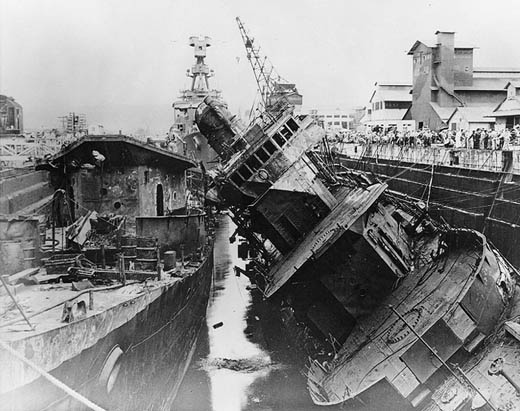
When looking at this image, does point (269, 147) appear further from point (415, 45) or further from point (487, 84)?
point (487, 84)

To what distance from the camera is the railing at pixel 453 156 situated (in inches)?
757

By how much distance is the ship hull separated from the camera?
9.02m

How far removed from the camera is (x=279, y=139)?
1686 cm

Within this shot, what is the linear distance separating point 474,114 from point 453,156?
1844 cm

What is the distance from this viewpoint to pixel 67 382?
9.63 m

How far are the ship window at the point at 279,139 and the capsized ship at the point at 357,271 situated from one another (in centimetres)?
5

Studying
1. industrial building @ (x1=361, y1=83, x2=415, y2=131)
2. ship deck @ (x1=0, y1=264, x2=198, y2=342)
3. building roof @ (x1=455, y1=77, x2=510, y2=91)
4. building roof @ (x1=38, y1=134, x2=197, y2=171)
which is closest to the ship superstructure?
industrial building @ (x1=361, y1=83, x2=415, y2=131)

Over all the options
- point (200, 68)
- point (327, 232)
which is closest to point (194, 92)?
point (200, 68)

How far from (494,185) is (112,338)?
14407 mm

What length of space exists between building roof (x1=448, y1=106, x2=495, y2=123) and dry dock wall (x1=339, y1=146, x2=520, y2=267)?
12.7 meters

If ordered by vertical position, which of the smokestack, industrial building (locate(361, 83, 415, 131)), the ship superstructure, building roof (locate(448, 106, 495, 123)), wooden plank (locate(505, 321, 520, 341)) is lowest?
wooden plank (locate(505, 321, 520, 341))

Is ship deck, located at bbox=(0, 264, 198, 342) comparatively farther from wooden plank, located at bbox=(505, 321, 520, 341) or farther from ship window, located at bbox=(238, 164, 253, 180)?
wooden plank, located at bbox=(505, 321, 520, 341)

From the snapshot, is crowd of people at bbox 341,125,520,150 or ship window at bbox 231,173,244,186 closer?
ship window at bbox 231,173,244,186

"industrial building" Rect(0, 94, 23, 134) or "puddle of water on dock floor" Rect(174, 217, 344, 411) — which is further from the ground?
"industrial building" Rect(0, 94, 23, 134)
